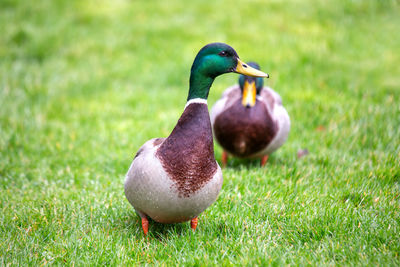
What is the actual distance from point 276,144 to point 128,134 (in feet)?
6.79

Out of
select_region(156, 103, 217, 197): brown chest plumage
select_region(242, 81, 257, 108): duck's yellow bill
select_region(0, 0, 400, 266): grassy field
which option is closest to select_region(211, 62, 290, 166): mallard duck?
select_region(242, 81, 257, 108): duck's yellow bill

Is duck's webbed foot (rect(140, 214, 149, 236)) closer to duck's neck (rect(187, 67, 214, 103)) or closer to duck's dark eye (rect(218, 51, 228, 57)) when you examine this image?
duck's neck (rect(187, 67, 214, 103))

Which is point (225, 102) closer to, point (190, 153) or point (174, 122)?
point (174, 122)

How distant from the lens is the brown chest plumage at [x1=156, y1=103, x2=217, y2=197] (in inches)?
111

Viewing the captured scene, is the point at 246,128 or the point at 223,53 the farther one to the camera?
the point at 246,128

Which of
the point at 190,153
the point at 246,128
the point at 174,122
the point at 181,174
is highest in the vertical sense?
the point at 190,153

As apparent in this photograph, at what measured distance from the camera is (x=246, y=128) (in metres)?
4.55

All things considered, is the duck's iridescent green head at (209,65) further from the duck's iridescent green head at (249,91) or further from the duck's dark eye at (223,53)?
the duck's iridescent green head at (249,91)

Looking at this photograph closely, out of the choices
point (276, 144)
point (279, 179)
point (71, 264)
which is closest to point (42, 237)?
point (71, 264)

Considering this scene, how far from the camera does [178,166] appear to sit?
2834 mm

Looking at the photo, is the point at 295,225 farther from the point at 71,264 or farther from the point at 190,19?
the point at 190,19

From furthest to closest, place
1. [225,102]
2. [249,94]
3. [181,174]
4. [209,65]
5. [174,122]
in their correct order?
[174,122]
[225,102]
[249,94]
[209,65]
[181,174]

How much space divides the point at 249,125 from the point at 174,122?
5.69ft

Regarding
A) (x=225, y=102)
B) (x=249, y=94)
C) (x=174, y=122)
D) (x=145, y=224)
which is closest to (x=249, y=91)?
(x=249, y=94)
